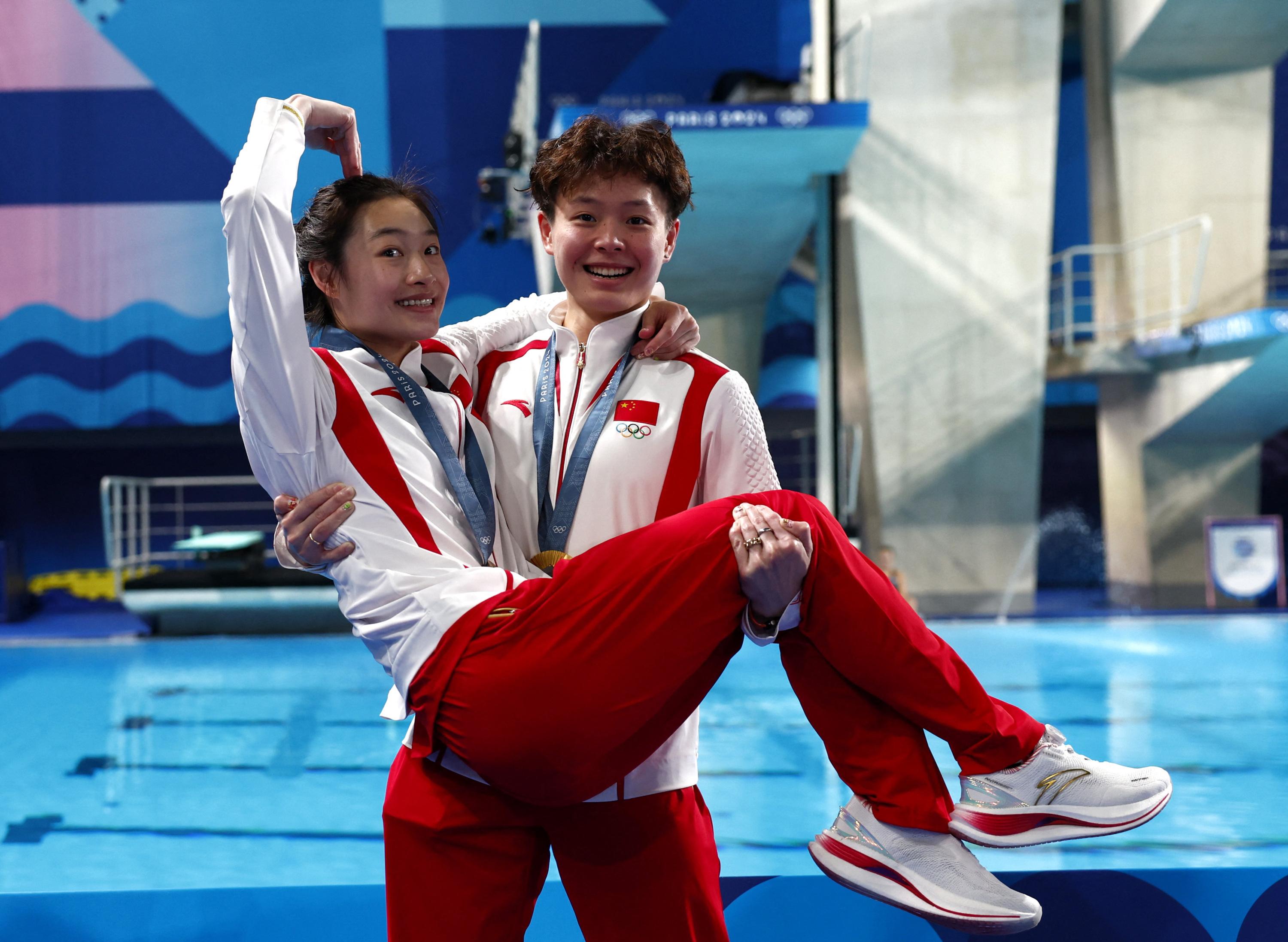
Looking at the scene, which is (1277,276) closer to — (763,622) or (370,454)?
(763,622)

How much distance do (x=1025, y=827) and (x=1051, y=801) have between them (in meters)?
0.05

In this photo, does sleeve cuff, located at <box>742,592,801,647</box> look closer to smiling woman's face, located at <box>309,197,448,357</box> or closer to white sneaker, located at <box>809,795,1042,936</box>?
white sneaker, located at <box>809,795,1042,936</box>

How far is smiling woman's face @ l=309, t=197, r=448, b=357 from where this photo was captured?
65.4 inches

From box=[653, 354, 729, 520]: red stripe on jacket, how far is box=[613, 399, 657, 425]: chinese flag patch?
5 centimetres

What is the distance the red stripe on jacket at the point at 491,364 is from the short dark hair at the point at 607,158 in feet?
0.84

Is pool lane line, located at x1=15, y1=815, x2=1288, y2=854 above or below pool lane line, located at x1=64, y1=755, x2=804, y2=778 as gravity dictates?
above

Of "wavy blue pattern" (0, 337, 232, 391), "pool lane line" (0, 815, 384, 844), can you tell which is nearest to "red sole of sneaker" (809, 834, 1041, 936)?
"pool lane line" (0, 815, 384, 844)

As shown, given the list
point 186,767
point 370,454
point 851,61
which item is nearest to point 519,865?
point 370,454

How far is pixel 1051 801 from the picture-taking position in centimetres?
144

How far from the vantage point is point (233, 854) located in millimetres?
3568

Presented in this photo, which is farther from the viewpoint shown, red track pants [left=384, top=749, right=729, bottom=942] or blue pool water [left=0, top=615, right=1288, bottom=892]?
blue pool water [left=0, top=615, right=1288, bottom=892]

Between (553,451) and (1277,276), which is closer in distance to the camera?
(553,451)

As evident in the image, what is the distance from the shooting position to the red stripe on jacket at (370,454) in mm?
1499

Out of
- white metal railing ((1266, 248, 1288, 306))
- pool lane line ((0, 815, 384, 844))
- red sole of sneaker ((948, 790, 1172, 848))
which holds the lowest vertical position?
pool lane line ((0, 815, 384, 844))
